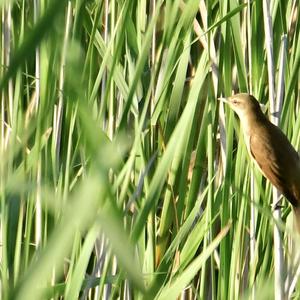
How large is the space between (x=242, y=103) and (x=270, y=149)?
19cm

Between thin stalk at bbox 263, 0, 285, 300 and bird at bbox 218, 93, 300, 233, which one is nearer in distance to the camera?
thin stalk at bbox 263, 0, 285, 300

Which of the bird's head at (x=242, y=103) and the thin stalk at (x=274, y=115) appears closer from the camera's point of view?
the thin stalk at (x=274, y=115)

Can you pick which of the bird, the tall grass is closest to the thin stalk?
the tall grass

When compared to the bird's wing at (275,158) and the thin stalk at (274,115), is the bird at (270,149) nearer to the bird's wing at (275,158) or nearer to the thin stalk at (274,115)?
the bird's wing at (275,158)

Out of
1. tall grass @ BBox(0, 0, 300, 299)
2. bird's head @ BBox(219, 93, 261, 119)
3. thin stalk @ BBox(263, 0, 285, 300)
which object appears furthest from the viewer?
bird's head @ BBox(219, 93, 261, 119)

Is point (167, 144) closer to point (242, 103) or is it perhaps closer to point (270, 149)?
point (242, 103)

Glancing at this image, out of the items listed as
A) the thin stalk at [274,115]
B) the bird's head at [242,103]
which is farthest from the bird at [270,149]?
the thin stalk at [274,115]

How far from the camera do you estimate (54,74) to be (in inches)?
55.3

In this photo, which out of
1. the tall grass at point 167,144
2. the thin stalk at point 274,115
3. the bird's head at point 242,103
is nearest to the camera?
the tall grass at point 167,144

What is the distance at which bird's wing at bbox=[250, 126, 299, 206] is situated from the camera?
1.91m

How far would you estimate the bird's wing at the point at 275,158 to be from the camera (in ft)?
6.26

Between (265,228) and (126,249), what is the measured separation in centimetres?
106

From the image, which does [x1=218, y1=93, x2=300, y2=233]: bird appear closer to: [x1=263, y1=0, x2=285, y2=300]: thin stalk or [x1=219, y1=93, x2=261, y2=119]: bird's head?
[x1=219, y1=93, x2=261, y2=119]: bird's head

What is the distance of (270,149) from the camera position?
207cm
